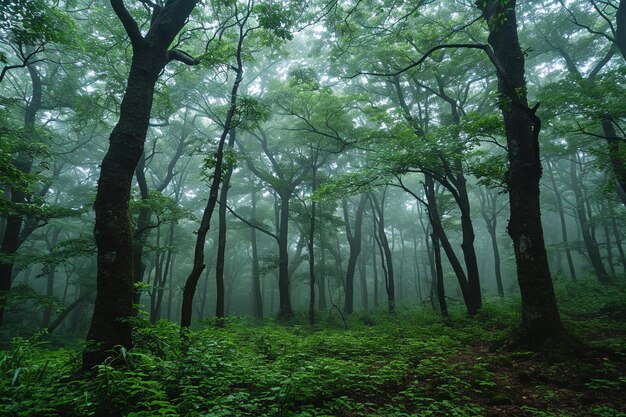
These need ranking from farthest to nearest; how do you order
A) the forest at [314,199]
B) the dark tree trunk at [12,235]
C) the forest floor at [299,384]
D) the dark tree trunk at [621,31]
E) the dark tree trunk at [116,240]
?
the dark tree trunk at [12,235], the dark tree trunk at [621,31], the dark tree trunk at [116,240], the forest at [314,199], the forest floor at [299,384]

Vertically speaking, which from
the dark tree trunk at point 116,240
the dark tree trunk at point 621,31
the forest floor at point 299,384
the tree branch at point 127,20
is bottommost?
the forest floor at point 299,384

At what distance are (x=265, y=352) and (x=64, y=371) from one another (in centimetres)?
378

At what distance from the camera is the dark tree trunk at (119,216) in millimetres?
4383

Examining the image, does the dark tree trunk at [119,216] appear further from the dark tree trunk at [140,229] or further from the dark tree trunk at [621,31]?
the dark tree trunk at [621,31]

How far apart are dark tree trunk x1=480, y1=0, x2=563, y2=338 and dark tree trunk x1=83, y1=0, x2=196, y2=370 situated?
6413 millimetres

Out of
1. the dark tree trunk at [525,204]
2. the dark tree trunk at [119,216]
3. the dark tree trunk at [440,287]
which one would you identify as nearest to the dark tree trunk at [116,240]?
the dark tree trunk at [119,216]

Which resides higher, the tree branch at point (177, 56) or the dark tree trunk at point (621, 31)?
the dark tree trunk at point (621, 31)

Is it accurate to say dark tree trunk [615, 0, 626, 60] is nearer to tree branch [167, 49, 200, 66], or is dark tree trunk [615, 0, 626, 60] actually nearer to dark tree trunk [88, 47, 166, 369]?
tree branch [167, 49, 200, 66]

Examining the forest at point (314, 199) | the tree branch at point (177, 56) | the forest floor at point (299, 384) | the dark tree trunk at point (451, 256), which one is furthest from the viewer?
the dark tree trunk at point (451, 256)

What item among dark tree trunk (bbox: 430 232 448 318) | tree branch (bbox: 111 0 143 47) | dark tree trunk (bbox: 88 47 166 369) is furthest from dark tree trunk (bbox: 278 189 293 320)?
tree branch (bbox: 111 0 143 47)

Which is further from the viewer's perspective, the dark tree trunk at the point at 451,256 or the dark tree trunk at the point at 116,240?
the dark tree trunk at the point at 451,256

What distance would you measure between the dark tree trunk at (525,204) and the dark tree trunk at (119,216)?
6.41 m

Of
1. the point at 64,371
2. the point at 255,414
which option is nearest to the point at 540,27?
the point at 255,414

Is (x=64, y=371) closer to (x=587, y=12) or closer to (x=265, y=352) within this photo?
(x=265, y=352)
